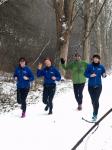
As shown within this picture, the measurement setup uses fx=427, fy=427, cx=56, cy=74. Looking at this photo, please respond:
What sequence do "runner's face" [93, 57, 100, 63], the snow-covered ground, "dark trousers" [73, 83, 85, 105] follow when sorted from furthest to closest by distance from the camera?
"dark trousers" [73, 83, 85, 105], "runner's face" [93, 57, 100, 63], the snow-covered ground

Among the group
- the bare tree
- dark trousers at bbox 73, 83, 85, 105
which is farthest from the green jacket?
the bare tree

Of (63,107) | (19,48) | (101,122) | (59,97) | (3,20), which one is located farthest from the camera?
(19,48)

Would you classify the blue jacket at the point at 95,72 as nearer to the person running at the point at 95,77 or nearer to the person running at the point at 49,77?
the person running at the point at 95,77

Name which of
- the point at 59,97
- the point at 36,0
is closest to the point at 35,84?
the point at 59,97

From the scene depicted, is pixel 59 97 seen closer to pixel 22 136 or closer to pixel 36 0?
pixel 22 136

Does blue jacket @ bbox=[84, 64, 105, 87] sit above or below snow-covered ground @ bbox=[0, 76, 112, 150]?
above

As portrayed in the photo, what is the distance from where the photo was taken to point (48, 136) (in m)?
10.4

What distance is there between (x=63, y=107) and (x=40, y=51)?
1898 cm

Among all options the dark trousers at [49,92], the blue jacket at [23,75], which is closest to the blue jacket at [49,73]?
the dark trousers at [49,92]

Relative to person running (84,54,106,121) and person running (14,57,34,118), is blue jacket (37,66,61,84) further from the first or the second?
person running (84,54,106,121)

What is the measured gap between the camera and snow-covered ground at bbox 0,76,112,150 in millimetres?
9469

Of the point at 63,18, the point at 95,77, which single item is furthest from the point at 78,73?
the point at 63,18

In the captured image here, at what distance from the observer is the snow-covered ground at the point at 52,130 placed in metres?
9.47

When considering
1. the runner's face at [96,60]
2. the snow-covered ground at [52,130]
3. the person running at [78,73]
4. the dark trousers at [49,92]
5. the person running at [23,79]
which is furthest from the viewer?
the person running at [78,73]
